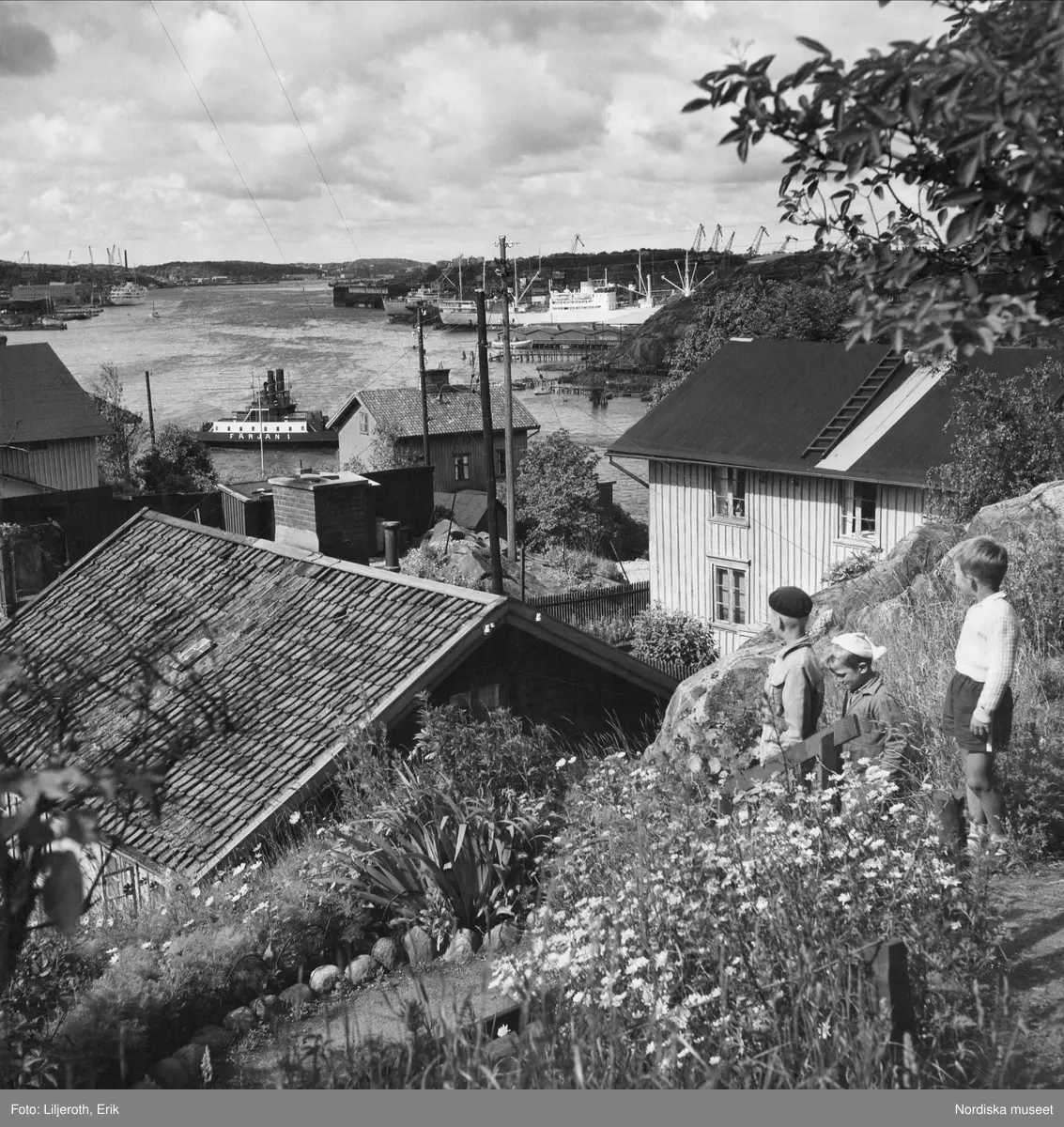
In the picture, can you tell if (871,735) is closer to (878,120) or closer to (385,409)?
(878,120)

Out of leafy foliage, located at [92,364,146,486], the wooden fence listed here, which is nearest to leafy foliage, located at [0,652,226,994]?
the wooden fence

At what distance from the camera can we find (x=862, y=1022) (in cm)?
326

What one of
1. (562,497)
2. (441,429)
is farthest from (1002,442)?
(441,429)

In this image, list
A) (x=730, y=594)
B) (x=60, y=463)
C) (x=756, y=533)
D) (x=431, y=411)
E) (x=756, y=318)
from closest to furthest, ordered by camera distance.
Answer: (x=756, y=533) < (x=730, y=594) < (x=60, y=463) < (x=756, y=318) < (x=431, y=411)

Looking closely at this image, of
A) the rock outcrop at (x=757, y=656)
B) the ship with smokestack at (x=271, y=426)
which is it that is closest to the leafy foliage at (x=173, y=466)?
the ship with smokestack at (x=271, y=426)

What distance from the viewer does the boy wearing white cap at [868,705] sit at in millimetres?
5164

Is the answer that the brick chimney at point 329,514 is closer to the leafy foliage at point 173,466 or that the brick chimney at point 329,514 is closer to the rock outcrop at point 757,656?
the rock outcrop at point 757,656

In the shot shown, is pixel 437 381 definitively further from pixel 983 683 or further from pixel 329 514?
pixel 983 683

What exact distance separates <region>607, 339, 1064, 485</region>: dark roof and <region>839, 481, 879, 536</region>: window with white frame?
59 centimetres

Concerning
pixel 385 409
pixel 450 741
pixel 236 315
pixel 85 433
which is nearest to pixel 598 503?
pixel 385 409

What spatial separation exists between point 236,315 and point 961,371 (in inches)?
5204

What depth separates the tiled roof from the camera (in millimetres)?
9109

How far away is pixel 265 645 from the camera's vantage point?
1109 cm

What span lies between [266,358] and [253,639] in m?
101
